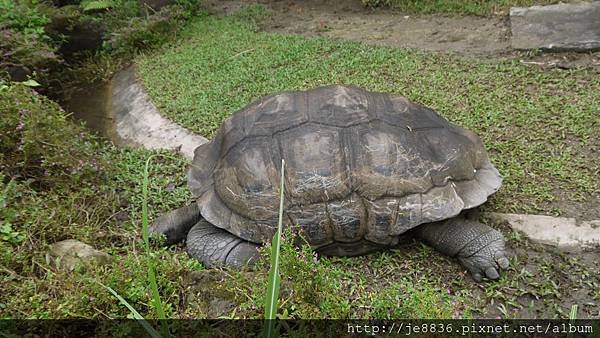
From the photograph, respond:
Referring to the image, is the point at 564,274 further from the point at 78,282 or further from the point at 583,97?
the point at 78,282

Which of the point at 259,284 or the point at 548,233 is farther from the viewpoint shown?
the point at 548,233

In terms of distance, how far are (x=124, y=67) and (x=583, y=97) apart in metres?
5.92

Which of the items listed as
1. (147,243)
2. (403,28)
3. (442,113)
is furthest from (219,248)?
(403,28)

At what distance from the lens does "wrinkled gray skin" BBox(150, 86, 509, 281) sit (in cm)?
304

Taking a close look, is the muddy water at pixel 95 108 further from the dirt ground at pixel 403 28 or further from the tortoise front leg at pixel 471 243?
the tortoise front leg at pixel 471 243

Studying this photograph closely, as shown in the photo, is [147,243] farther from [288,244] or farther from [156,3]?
[156,3]

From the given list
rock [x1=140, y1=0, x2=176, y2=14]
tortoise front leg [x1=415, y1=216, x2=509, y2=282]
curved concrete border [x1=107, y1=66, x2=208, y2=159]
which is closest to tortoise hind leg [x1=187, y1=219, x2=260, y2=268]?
tortoise front leg [x1=415, y1=216, x2=509, y2=282]

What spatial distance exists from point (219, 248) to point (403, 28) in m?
5.05

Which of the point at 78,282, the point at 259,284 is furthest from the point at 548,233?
the point at 78,282

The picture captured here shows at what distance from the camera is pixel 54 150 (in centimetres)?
396

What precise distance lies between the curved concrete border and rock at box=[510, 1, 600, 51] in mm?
4044

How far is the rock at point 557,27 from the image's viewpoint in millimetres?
5484

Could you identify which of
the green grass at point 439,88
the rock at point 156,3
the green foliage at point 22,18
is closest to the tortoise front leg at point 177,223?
the green grass at point 439,88

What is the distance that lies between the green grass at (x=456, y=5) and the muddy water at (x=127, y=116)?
4.10m
